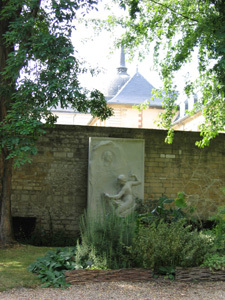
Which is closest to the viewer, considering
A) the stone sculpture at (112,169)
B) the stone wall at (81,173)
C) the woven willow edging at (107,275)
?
the woven willow edging at (107,275)

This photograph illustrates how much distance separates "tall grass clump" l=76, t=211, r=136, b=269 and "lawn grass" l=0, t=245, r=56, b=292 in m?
0.75

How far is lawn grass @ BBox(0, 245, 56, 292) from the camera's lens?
520 cm

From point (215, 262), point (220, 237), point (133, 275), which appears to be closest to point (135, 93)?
point (220, 237)

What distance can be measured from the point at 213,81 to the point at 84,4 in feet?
11.8

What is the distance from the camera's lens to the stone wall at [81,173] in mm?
9719

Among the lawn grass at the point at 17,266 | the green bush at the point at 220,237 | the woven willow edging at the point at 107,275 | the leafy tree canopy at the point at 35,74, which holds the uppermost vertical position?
the leafy tree canopy at the point at 35,74

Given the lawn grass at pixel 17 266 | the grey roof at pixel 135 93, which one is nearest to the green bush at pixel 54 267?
the lawn grass at pixel 17 266

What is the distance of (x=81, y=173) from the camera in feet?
32.6

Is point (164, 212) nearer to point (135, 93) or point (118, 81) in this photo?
point (135, 93)

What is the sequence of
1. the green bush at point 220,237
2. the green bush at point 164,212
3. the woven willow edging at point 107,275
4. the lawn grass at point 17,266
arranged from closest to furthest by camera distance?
the lawn grass at point 17,266 < the woven willow edging at point 107,275 < the green bush at point 220,237 < the green bush at point 164,212

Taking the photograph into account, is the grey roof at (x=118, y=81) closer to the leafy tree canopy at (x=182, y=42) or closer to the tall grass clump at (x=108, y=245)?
the leafy tree canopy at (x=182, y=42)

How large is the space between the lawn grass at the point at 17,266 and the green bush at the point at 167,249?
1.42 metres

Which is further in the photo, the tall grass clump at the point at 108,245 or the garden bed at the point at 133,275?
the tall grass clump at the point at 108,245

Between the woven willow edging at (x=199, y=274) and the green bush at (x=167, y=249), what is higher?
the green bush at (x=167, y=249)
